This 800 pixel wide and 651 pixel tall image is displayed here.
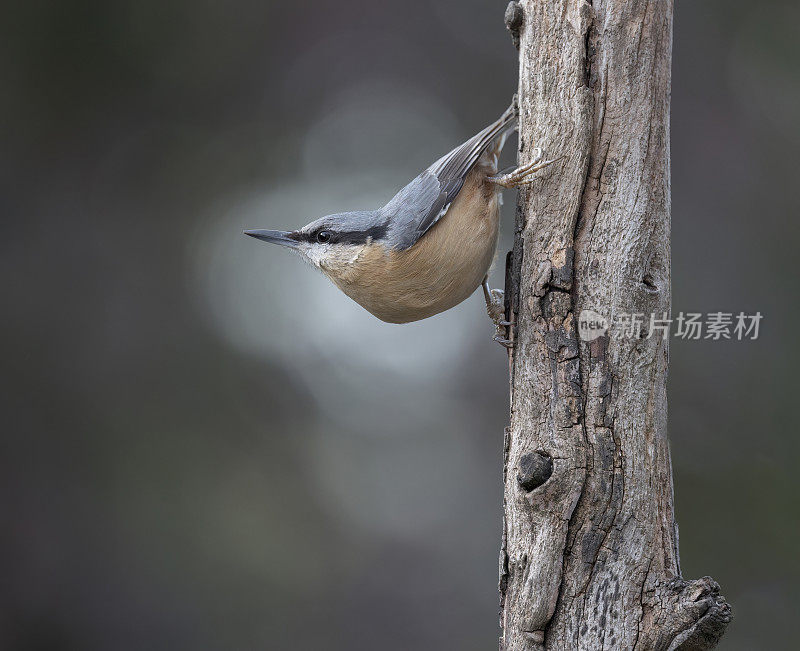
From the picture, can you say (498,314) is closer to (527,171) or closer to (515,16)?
(527,171)

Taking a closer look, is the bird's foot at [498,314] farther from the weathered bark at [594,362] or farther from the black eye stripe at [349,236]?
the black eye stripe at [349,236]

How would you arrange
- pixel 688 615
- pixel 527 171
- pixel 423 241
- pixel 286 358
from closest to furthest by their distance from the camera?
pixel 688 615 < pixel 527 171 < pixel 423 241 < pixel 286 358

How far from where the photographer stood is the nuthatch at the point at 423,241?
9.77 ft

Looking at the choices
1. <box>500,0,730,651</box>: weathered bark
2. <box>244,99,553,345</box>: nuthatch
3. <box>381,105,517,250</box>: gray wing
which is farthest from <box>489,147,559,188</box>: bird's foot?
<box>381,105,517,250</box>: gray wing

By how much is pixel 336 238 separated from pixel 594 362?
1240mm

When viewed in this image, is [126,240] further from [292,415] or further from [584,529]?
[584,529]

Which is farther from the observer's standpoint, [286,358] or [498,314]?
[286,358]

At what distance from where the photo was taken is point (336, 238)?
311cm

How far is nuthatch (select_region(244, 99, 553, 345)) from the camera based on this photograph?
298 centimetres

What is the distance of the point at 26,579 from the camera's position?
208 inches

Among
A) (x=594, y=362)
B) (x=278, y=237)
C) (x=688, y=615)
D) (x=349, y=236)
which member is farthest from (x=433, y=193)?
(x=688, y=615)

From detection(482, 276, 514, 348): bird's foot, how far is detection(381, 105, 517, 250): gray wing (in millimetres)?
400

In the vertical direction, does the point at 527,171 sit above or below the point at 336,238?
above

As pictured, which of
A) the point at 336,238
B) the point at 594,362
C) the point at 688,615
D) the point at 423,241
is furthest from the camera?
the point at 336,238
